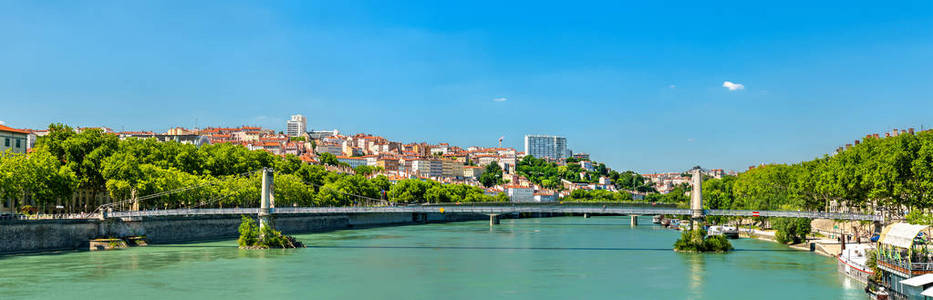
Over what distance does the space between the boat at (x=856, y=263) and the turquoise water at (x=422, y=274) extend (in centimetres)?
36

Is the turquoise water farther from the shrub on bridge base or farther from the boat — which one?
the shrub on bridge base

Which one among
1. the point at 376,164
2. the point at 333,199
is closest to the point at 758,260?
the point at 333,199

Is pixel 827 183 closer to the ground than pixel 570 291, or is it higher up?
higher up

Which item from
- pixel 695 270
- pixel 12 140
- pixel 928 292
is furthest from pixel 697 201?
pixel 12 140

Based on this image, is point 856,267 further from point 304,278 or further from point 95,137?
point 95,137

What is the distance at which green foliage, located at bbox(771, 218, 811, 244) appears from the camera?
3966cm

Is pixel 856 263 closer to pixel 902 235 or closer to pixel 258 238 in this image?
pixel 902 235

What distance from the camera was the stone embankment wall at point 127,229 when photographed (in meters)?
32.7

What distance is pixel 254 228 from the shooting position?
1500 inches

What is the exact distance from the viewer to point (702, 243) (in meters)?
35.9

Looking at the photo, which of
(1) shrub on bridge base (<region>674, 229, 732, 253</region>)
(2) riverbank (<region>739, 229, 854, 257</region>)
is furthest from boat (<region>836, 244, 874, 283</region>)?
Result: (1) shrub on bridge base (<region>674, 229, 732, 253</region>)

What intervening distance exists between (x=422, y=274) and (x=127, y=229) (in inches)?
694

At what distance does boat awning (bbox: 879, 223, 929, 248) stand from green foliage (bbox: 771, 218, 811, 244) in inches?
708

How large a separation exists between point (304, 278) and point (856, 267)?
17675 millimetres
